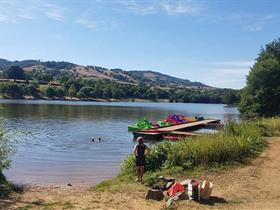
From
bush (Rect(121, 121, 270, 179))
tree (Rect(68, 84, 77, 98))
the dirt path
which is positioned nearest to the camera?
the dirt path

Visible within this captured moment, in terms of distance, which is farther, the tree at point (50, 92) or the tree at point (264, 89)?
the tree at point (50, 92)

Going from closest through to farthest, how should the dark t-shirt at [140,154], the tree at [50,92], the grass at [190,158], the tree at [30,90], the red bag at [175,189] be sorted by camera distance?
the red bag at [175,189] < the dark t-shirt at [140,154] < the grass at [190,158] < the tree at [30,90] < the tree at [50,92]

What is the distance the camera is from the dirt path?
13578 millimetres

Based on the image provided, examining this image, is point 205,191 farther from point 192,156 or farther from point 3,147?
point 3,147

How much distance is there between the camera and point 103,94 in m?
199

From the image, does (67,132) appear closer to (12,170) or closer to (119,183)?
(12,170)

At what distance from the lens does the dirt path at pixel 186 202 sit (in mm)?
13578

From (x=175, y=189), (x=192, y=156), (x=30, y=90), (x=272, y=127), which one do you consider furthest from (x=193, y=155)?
(x=30, y=90)

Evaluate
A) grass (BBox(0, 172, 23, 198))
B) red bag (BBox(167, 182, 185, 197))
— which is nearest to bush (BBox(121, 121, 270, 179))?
red bag (BBox(167, 182, 185, 197))

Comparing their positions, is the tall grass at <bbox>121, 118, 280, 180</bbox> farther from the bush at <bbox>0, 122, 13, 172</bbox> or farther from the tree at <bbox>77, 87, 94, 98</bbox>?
the tree at <bbox>77, 87, 94, 98</bbox>

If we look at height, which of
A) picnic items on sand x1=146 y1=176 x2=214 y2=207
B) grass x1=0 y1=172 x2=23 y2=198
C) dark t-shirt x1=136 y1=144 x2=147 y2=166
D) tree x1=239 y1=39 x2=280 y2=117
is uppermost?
tree x1=239 y1=39 x2=280 y2=117

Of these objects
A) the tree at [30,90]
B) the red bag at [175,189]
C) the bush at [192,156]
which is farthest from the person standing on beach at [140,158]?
the tree at [30,90]

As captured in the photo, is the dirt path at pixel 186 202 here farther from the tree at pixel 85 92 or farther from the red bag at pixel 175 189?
the tree at pixel 85 92

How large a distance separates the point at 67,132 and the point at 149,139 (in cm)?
1274
